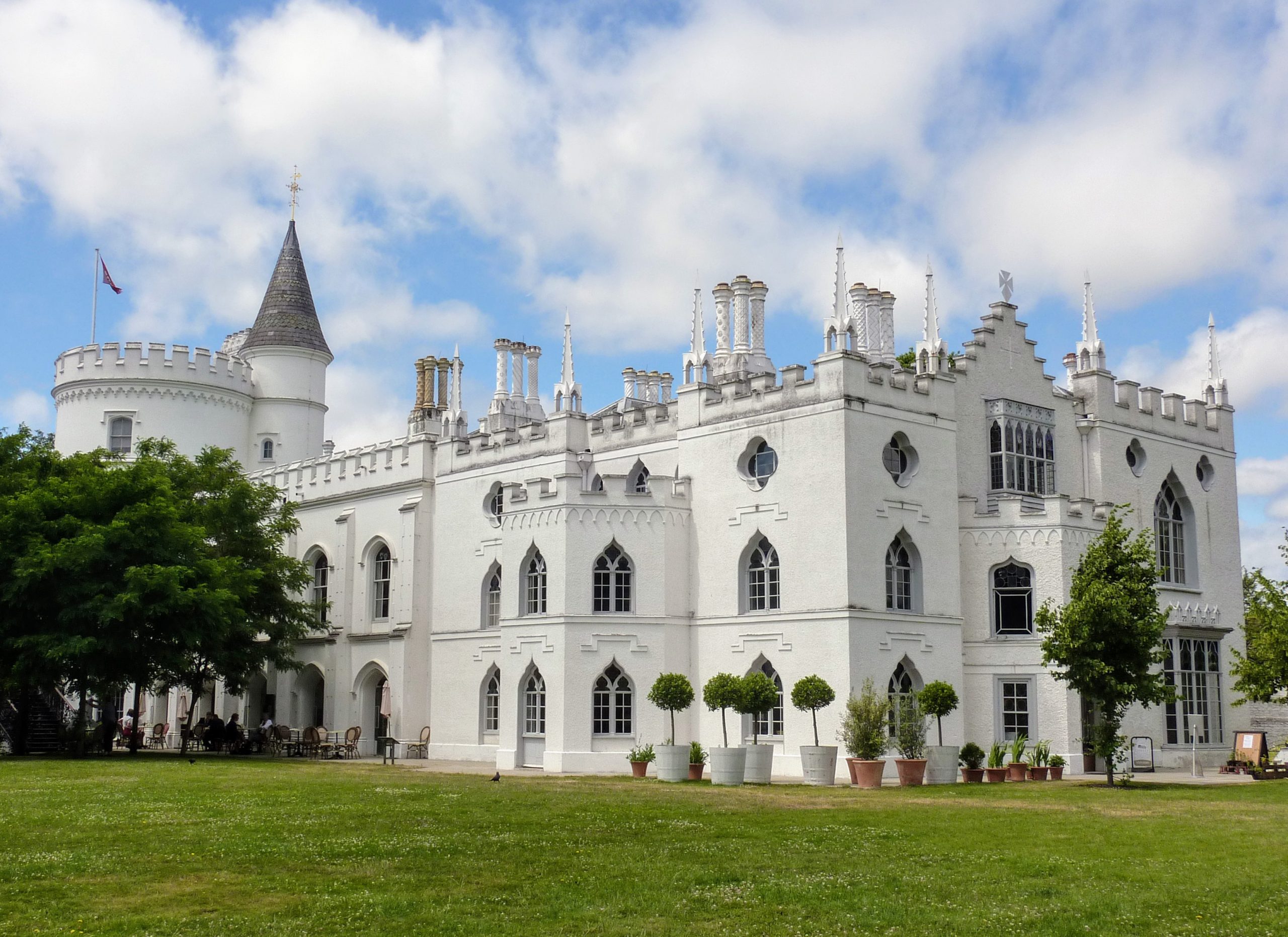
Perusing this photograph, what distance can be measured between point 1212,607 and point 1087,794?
587 inches

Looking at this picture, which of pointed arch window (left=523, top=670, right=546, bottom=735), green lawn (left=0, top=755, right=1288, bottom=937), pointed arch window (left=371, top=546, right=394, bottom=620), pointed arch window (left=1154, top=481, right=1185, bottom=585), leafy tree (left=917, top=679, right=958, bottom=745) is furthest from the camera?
pointed arch window (left=371, top=546, right=394, bottom=620)

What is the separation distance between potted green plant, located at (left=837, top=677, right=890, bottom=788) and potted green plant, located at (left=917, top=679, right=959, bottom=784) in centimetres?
103

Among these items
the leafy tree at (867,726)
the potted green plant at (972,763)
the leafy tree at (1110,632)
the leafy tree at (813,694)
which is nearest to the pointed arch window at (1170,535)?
the leafy tree at (1110,632)

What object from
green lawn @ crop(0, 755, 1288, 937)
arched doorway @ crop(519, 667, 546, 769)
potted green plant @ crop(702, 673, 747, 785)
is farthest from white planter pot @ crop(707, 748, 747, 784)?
arched doorway @ crop(519, 667, 546, 769)

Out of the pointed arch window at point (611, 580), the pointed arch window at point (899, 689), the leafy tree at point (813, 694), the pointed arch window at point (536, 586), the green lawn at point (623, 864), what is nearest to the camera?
the green lawn at point (623, 864)

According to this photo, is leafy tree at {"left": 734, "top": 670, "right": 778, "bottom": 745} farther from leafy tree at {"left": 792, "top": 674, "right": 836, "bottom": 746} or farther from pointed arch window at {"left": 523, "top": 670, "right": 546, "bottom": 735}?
pointed arch window at {"left": 523, "top": 670, "right": 546, "bottom": 735}

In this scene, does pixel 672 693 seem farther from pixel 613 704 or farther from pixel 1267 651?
pixel 1267 651

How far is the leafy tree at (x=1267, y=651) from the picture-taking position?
1227 inches

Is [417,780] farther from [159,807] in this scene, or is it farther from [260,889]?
[260,889]

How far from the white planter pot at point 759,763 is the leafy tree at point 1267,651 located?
12.8m

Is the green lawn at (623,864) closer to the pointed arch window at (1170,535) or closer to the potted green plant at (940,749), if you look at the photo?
the potted green plant at (940,749)

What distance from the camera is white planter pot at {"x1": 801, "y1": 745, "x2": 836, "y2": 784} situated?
2670cm

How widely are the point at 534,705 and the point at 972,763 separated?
11.2 meters

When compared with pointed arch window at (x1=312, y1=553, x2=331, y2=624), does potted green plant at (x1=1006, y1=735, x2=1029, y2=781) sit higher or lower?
lower
